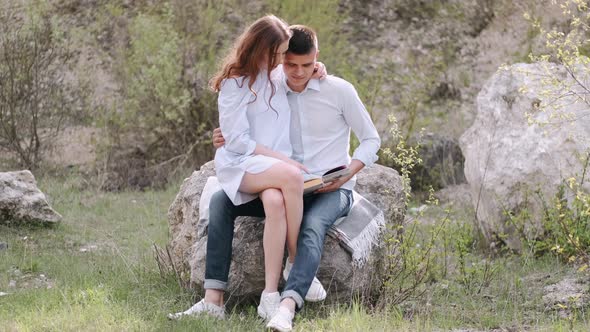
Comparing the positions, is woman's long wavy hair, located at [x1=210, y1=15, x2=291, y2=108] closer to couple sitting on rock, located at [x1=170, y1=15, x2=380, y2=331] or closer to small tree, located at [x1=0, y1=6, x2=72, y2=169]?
couple sitting on rock, located at [x1=170, y1=15, x2=380, y2=331]

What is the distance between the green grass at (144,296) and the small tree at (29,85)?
8.94ft

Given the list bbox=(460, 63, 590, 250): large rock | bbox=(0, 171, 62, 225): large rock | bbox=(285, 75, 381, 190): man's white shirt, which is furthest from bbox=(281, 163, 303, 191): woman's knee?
bbox=(0, 171, 62, 225): large rock

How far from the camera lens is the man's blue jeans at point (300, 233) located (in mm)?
4934

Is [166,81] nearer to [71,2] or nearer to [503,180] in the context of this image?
[71,2]

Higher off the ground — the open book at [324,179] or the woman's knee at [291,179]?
the woman's knee at [291,179]

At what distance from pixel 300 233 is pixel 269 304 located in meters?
0.41

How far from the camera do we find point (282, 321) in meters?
4.69

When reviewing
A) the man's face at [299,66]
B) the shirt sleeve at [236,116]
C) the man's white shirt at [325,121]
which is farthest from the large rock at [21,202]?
the man's face at [299,66]

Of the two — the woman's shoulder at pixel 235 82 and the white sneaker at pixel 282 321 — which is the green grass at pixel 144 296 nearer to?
the white sneaker at pixel 282 321

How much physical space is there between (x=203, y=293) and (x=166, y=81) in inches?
233

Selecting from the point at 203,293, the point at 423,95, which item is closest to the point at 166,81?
the point at 423,95

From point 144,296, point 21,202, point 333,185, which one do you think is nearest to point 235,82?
point 333,185

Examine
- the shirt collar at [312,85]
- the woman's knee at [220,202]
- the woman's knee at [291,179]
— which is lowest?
the woman's knee at [220,202]

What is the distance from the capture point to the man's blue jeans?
16.2 feet
